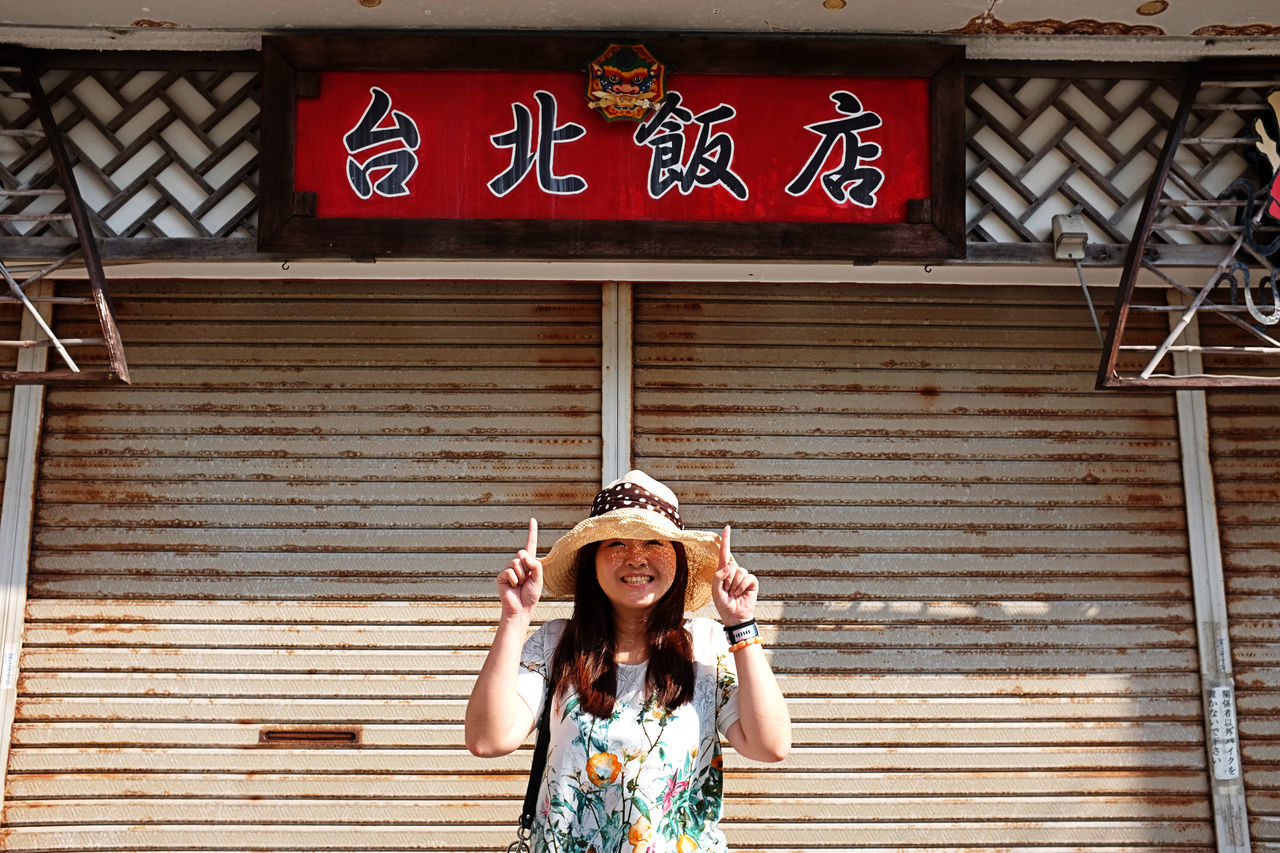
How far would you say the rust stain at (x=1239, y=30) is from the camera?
466 cm

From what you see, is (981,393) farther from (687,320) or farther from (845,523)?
(687,320)

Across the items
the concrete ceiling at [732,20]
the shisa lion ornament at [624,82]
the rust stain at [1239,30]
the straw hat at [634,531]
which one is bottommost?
the straw hat at [634,531]

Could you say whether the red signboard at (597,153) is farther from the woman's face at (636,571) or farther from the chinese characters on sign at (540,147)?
the woman's face at (636,571)

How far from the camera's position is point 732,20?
15.3ft

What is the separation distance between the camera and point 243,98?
4.79m

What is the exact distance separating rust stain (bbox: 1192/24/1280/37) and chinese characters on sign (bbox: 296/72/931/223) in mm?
1306

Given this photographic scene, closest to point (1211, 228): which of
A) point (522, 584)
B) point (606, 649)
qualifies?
point (606, 649)

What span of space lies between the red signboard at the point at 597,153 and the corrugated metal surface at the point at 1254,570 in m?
1.88

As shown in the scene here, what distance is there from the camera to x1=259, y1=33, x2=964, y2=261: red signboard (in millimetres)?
4566

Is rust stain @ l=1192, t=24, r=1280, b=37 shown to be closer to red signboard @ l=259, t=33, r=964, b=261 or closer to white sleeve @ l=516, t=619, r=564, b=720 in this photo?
red signboard @ l=259, t=33, r=964, b=261

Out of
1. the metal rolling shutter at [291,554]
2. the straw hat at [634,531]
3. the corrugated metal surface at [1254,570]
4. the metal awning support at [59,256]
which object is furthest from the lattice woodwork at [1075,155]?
the metal awning support at [59,256]

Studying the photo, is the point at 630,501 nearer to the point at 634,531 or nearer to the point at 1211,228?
the point at 634,531

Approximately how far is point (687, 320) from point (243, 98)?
7.55 ft

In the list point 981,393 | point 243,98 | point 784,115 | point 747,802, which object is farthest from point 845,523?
point 243,98
